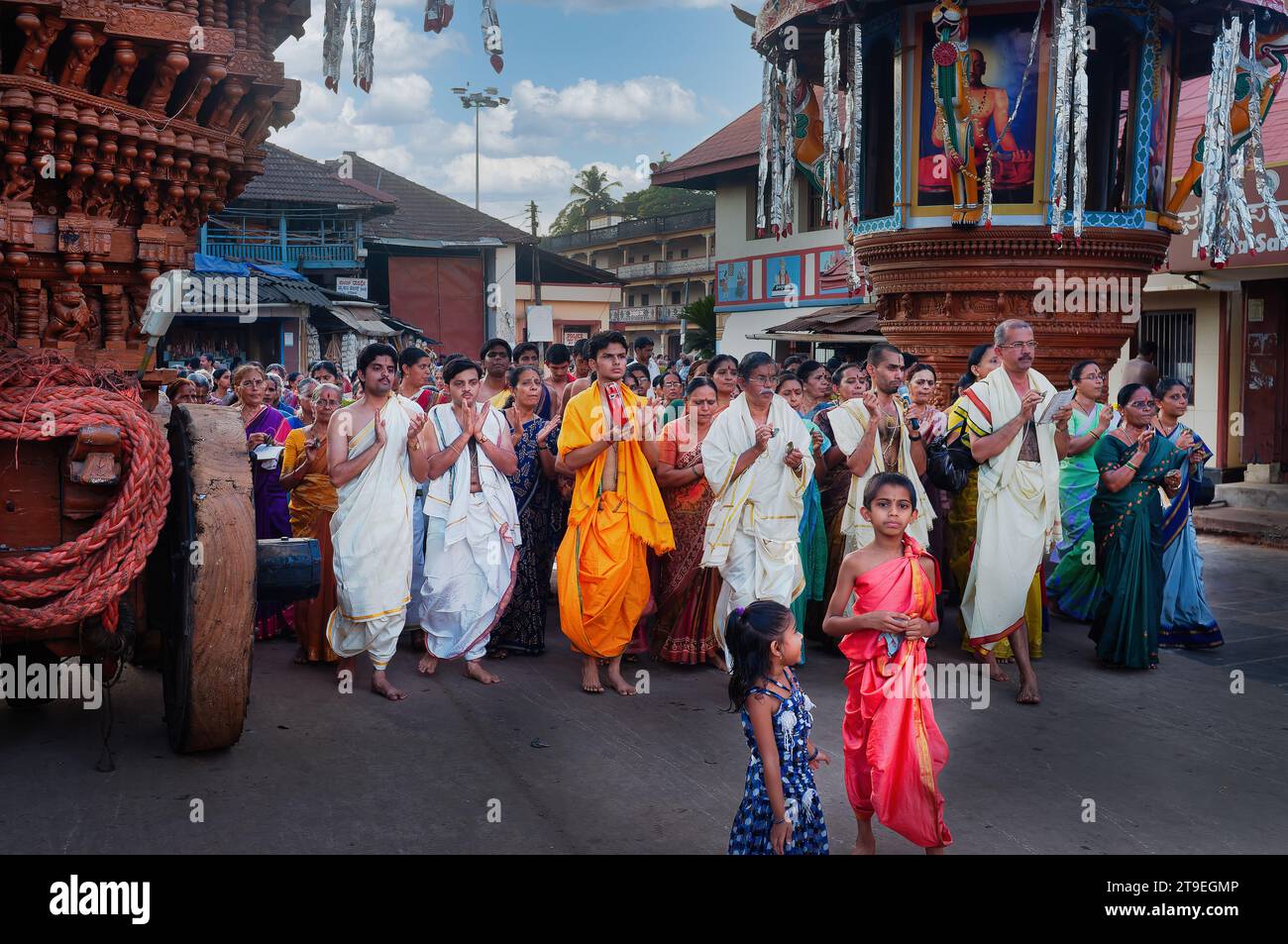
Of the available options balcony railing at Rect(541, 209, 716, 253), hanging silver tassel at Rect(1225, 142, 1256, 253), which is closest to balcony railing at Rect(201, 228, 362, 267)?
hanging silver tassel at Rect(1225, 142, 1256, 253)

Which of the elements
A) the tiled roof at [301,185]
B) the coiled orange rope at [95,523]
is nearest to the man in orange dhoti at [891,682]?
the coiled orange rope at [95,523]

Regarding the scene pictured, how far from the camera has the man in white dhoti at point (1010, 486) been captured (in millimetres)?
6047

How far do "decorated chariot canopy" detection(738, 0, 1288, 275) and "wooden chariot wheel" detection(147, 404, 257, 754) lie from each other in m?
5.84

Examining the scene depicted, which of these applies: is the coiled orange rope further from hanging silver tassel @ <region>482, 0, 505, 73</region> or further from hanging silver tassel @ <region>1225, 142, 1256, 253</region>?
hanging silver tassel @ <region>1225, 142, 1256, 253</region>

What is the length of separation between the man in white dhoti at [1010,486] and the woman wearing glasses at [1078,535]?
55.0 inches

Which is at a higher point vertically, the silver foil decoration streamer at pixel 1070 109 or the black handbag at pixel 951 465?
the silver foil decoration streamer at pixel 1070 109

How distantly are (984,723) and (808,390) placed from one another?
3.18 meters

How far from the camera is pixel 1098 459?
660 cm

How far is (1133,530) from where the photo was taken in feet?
21.1

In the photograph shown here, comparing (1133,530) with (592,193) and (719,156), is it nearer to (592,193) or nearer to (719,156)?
(719,156)

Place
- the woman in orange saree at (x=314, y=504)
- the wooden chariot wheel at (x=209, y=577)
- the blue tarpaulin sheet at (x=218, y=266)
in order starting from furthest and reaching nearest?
the blue tarpaulin sheet at (x=218, y=266)
the woman in orange saree at (x=314, y=504)
the wooden chariot wheel at (x=209, y=577)

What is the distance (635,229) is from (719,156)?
32.9m

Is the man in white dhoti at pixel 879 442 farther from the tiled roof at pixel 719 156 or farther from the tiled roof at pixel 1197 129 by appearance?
the tiled roof at pixel 719 156

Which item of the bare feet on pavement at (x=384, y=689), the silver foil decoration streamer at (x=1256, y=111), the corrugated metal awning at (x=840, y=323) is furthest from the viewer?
the corrugated metal awning at (x=840, y=323)
